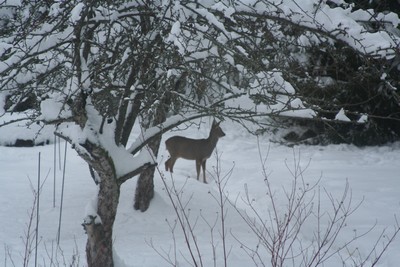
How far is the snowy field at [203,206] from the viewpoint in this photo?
553 centimetres

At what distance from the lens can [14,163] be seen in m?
11.5

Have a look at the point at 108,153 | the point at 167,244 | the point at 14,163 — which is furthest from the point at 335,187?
the point at 14,163

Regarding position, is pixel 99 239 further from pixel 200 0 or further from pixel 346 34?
pixel 346 34

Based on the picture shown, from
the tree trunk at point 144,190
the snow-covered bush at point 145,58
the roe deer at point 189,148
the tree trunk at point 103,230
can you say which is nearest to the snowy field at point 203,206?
the tree trunk at point 144,190

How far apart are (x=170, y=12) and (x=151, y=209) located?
4367mm

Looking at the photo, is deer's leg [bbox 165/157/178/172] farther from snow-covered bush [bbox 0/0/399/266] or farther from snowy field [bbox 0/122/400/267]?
snow-covered bush [bbox 0/0/399/266]

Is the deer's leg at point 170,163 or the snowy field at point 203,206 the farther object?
the deer's leg at point 170,163

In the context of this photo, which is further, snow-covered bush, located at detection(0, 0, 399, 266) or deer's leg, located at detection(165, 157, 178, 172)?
deer's leg, located at detection(165, 157, 178, 172)

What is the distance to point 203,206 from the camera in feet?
25.7

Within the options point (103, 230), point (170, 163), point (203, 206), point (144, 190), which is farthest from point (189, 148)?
point (103, 230)

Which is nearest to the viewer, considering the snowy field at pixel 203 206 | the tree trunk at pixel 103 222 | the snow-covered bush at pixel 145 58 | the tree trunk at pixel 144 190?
the snow-covered bush at pixel 145 58

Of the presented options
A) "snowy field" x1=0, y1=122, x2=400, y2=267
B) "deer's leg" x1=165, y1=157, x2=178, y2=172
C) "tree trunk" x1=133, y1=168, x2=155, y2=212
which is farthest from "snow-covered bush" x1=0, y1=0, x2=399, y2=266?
"deer's leg" x1=165, y1=157, x2=178, y2=172

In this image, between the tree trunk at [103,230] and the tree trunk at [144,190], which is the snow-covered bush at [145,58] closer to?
the tree trunk at [103,230]

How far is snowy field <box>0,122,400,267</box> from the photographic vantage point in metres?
5.53
